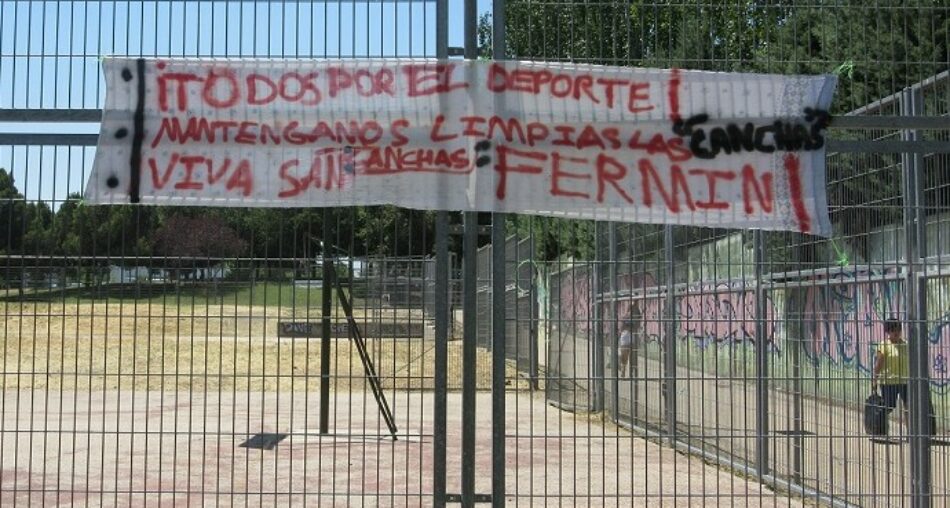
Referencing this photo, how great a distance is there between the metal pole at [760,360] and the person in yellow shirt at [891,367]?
0.75 meters

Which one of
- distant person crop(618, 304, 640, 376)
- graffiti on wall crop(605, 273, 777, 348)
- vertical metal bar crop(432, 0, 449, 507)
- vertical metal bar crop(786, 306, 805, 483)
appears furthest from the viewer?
distant person crop(618, 304, 640, 376)

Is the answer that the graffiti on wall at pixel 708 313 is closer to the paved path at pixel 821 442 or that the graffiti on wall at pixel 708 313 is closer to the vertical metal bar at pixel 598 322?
the vertical metal bar at pixel 598 322

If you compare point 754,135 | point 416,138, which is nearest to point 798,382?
point 754,135

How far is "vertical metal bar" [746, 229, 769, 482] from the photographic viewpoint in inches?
306

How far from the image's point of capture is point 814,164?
21.4 feet

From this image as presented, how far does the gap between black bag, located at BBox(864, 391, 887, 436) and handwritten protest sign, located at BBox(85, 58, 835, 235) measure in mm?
2089

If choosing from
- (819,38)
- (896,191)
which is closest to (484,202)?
(819,38)

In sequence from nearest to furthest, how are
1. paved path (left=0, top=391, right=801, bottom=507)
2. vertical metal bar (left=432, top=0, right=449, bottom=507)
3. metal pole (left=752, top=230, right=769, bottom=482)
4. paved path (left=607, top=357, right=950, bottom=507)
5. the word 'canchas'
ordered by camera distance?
vertical metal bar (left=432, top=0, right=449, bottom=507)
the word 'canchas'
paved path (left=607, top=357, right=950, bottom=507)
metal pole (left=752, top=230, right=769, bottom=482)
paved path (left=0, top=391, right=801, bottom=507)

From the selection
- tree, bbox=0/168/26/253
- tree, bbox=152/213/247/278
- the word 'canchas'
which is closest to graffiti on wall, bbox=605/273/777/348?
the word 'canchas'

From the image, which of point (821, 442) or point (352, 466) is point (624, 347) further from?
point (352, 466)

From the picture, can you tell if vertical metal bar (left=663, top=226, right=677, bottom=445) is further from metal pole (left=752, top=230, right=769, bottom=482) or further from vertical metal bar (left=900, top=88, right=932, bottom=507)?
vertical metal bar (left=900, top=88, right=932, bottom=507)

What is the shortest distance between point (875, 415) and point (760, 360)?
0.95 meters

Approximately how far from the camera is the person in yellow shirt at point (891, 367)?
23.5 ft

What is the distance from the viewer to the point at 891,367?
7406 mm
